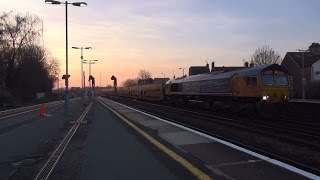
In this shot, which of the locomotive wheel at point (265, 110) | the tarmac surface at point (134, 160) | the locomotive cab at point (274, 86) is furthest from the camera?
the locomotive cab at point (274, 86)

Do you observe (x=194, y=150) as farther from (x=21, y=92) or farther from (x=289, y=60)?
(x=289, y=60)

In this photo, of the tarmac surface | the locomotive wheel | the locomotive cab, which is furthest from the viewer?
the locomotive cab

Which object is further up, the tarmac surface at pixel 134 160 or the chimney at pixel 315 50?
the chimney at pixel 315 50

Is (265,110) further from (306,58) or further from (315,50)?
(315,50)

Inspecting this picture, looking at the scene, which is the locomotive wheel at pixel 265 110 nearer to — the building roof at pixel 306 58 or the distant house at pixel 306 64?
the distant house at pixel 306 64

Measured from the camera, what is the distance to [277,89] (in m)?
31.9

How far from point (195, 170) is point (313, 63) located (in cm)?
9120

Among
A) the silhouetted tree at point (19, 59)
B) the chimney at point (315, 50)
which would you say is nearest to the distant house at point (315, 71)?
the chimney at point (315, 50)

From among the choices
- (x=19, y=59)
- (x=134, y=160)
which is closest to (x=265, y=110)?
(x=134, y=160)

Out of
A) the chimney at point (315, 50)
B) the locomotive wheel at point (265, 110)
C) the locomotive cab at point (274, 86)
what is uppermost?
the chimney at point (315, 50)

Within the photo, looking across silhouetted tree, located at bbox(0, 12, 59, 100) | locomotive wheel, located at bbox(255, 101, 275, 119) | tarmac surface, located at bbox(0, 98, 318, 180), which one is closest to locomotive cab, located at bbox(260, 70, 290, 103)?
locomotive wheel, located at bbox(255, 101, 275, 119)

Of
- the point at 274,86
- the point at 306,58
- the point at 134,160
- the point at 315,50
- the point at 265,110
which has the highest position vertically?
the point at 315,50

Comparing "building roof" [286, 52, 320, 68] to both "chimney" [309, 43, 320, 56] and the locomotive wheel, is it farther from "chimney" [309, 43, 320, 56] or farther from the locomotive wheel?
the locomotive wheel

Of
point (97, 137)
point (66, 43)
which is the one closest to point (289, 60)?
point (66, 43)
